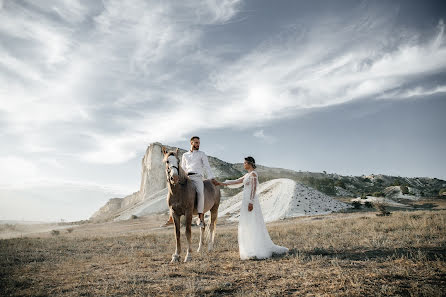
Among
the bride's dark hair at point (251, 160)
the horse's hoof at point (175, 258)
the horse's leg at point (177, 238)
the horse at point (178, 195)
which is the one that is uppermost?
the bride's dark hair at point (251, 160)

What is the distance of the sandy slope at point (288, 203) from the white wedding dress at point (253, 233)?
18125mm

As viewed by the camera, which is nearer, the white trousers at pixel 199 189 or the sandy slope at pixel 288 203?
the white trousers at pixel 199 189

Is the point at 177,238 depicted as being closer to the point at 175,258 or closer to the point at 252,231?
the point at 175,258

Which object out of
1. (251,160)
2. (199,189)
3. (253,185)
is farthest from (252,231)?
(199,189)

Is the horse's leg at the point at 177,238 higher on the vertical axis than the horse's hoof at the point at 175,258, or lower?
higher

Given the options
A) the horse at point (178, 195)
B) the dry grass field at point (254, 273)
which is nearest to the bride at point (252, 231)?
the dry grass field at point (254, 273)

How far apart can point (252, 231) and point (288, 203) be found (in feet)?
69.7

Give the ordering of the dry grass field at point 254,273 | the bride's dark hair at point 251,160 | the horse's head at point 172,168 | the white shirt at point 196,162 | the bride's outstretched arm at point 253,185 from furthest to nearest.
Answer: the white shirt at point 196,162, the bride's dark hair at point 251,160, the bride's outstretched arm at point 253,185, the horse's head at point 172,168, the dry grass field at point 254,273

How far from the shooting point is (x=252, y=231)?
6.71 metres

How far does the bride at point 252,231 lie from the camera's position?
6.57 metres

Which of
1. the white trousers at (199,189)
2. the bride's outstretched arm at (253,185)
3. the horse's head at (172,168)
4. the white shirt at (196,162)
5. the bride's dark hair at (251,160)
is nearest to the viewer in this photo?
the horse's head at (172,168)

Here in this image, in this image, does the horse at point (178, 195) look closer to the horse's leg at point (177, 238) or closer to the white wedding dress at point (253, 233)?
the horse's leg at point (177, 238)

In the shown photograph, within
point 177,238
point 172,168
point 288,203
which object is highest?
point 172,168

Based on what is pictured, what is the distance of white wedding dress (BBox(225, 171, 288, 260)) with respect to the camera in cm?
657
